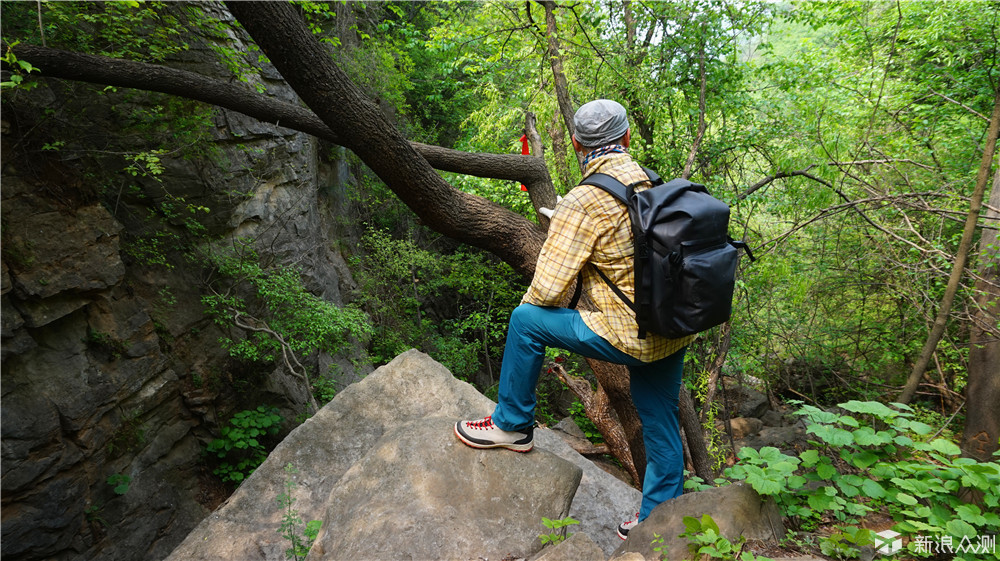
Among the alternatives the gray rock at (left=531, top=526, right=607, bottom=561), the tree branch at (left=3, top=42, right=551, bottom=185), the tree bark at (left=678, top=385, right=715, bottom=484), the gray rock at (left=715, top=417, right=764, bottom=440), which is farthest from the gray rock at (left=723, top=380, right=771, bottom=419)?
the gray rock at (left=531, top=526, right=607, bottom=561)

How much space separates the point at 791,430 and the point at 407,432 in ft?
21.6

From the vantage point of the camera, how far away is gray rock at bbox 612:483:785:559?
6.39 feet

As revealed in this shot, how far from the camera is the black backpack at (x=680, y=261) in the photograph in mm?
1899

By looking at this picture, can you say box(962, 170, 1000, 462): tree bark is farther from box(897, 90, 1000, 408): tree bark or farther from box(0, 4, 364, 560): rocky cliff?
box(0, 4, 364, 560): rocky cliff

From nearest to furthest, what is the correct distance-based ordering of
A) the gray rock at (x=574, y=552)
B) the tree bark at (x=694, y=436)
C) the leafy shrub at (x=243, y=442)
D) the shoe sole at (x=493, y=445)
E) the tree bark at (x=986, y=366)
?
the gray rock at (x=574, y=552) → the shoe sole at (x=493, y=445) → the tree bark at (x=694, y=436) → the tree bark at (x=986, y=366) → the leafy shrub at (x=243, y=442)

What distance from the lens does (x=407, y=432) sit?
2.68 meters

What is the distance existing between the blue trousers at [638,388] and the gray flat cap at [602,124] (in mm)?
806

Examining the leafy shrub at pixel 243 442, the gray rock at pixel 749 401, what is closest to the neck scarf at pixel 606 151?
the leafy shrub at pixel 243 442

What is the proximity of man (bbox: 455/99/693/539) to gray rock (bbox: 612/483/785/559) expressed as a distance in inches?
9.9

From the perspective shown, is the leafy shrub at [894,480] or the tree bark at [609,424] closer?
the leafy shrub at [894,480]

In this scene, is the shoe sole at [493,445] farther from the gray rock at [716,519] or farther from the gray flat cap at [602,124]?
the gray flat cap at [602,124]

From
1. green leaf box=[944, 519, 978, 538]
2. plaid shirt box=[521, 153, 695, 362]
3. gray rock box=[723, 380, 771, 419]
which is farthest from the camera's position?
gray rock box=[723, 380, 771, 419]

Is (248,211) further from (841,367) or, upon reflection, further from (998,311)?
(841,367)

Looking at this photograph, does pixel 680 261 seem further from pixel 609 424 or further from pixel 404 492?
pixel 609 424
